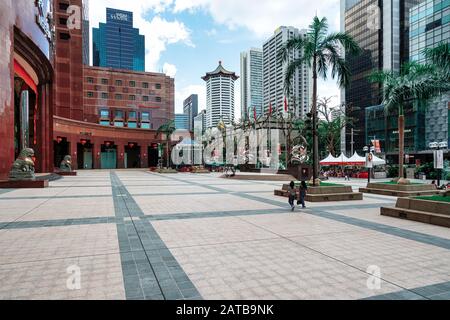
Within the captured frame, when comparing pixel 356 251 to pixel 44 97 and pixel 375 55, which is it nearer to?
pixel 44 97

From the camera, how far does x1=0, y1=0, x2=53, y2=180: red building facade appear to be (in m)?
20.3

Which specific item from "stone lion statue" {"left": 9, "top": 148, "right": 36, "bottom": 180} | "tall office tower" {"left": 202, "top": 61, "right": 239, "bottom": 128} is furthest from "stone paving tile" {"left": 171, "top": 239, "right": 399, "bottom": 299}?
"tall office tower" {"left": 202, "top": 61, "right": 239, "bottom": 128}

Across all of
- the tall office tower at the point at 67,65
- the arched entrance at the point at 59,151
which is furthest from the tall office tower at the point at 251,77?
the arched entrance at the point at 59,151

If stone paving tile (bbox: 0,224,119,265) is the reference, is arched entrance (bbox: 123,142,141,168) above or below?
above

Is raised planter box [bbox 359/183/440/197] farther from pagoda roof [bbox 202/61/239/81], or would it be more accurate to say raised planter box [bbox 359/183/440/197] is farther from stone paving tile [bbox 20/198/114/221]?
pagoda roof [bbox 202/61/239/81]

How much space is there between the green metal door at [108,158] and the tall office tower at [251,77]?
58.0 metres

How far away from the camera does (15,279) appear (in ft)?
15.0

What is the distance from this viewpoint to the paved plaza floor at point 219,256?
13.8 feet

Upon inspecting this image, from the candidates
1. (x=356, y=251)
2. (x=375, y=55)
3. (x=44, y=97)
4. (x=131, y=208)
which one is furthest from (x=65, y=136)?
(x=375, y=55)

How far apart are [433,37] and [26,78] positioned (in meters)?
75.7

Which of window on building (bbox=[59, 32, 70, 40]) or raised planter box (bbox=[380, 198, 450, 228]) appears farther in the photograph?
window on building (bbox=[59, 32, 70, 40])

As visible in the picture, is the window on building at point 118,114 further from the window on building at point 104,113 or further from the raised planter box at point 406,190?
the raised planter box at point 406,190

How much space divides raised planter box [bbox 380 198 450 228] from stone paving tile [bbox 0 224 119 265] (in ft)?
28.7

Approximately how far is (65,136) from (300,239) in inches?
2204
